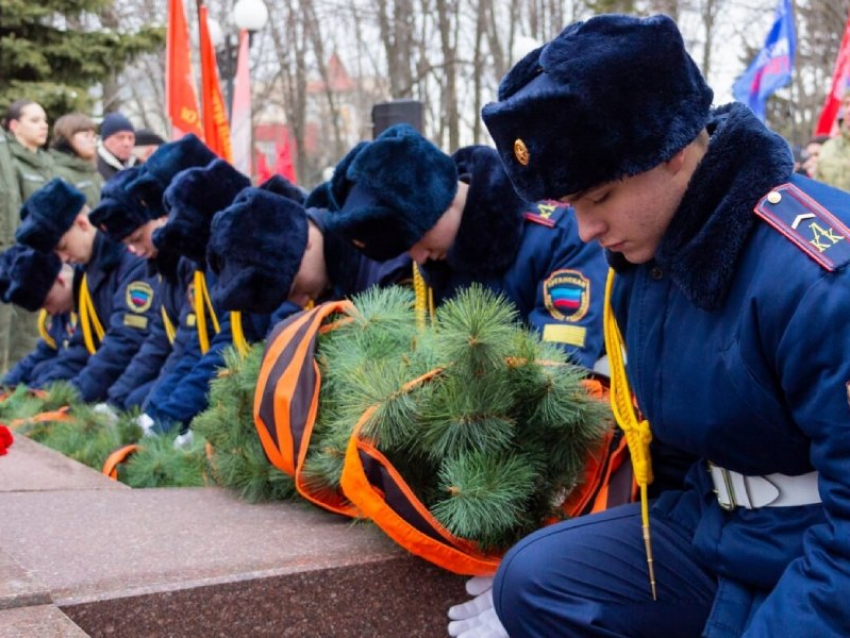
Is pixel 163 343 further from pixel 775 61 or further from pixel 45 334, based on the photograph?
pixel 775 61

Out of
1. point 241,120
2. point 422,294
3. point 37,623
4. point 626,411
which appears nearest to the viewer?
point 37,623

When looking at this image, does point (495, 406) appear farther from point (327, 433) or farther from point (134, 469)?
point (134, 469)

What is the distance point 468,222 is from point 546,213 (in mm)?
241

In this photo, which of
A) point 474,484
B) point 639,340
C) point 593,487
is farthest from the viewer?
point 593,487

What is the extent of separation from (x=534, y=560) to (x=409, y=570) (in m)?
0.65

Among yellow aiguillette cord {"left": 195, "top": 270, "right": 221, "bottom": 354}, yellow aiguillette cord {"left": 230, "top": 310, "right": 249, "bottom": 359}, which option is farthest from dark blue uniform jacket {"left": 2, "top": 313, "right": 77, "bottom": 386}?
yellow aiguillette cord {"left": 230, "top": 310, "right": 249, "bottom": 359}

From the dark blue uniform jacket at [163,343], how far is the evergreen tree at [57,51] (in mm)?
8284

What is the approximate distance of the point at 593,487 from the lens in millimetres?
2986

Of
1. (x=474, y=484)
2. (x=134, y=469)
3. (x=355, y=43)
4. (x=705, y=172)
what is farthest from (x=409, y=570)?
(x=355, y=43)

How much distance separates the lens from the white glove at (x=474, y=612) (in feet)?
9.46

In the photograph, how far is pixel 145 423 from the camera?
4.97 metres

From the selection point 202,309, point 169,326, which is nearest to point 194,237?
point 202,309

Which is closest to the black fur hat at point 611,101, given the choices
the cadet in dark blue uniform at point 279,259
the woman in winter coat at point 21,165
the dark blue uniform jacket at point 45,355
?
the cadet in dark blue uniform at point 279,259

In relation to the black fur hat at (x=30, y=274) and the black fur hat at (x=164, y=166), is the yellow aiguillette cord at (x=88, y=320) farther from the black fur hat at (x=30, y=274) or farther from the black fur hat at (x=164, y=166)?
the black fur hat at (x=164, y=166)
